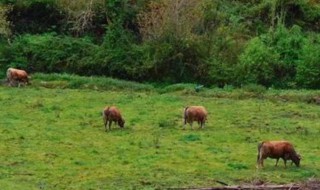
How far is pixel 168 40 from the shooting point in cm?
4459

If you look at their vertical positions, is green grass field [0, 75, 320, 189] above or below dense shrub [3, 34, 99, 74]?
below

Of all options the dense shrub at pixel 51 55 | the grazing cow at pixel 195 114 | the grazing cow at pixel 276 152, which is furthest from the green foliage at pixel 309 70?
the grazing cow at pixel 276 152

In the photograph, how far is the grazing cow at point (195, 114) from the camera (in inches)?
1209

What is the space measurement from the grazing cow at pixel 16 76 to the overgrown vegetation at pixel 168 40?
410 cm

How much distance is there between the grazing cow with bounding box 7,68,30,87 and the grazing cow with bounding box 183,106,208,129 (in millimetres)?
13374

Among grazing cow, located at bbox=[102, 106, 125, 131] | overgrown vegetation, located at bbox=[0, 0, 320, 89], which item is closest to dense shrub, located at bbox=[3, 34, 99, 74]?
overgrown vegetation, located at bbox=[0, 0, 320, 89]

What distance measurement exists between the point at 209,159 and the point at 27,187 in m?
6.52

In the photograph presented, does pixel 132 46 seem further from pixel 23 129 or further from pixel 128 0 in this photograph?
pixel 23 129

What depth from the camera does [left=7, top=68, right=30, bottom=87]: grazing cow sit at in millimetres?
41562

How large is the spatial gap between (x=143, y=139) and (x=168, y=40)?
1692 cm

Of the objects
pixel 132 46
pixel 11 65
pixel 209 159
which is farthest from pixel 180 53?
pixel 209 159

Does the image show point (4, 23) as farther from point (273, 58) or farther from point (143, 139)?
point (143, 139)

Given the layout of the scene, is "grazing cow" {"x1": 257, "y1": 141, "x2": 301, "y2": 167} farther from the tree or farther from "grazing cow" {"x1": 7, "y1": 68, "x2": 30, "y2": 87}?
the tree

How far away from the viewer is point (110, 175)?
22844 mm
